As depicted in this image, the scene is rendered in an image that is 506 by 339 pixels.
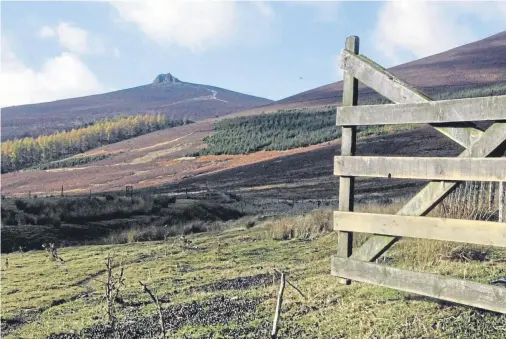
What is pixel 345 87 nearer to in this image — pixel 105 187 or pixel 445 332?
pixel 445 332

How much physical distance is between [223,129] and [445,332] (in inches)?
3645

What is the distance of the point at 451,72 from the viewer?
8862 cm

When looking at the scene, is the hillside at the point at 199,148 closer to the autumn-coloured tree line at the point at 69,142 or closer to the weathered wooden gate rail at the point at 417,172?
the autumn-coloured tree line at the point at 69,142

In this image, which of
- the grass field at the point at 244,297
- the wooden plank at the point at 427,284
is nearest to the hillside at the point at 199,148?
the grass field at the point at 244,297

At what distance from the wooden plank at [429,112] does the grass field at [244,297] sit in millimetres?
1877

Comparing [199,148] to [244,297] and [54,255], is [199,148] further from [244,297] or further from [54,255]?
[244,297]

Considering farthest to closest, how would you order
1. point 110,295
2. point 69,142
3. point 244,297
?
1. point 69,142
2. point 244,297
3. point 110,295

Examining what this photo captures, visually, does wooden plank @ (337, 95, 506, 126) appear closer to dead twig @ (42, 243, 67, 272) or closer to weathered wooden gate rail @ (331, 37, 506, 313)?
weathered wooden gate rail @ (331, 37, 506, 313)

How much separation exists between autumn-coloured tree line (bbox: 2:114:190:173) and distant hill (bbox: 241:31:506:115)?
44.6 metres

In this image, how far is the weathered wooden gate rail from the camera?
383 centimetres

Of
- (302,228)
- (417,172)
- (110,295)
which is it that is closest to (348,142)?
(417,172)

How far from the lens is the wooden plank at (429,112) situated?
3822mm

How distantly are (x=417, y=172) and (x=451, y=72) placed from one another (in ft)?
300

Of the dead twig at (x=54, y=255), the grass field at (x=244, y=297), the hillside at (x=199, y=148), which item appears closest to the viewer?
the grass field at (x=244, y=297)
